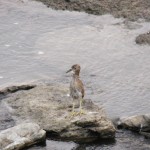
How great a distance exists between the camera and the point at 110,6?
2723 cm

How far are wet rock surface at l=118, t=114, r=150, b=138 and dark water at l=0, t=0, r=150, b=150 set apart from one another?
341 mm

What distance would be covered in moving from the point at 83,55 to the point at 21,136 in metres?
7.32

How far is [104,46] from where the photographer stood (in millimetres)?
23953

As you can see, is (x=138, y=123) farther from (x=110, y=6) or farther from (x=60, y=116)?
(x=110, y=6)

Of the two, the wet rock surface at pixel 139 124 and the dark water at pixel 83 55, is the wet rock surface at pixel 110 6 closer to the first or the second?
the dark water at pixel 83 55

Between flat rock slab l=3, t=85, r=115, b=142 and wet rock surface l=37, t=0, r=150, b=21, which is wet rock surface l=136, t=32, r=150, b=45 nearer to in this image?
wet rock surface l=37, t=0, r=150, b=21

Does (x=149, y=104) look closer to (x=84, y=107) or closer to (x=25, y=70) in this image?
(x=84, y=107)

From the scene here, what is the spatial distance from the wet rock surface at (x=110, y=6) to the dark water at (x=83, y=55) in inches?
16.6

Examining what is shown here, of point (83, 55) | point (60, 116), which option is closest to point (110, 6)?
point (83, 55)

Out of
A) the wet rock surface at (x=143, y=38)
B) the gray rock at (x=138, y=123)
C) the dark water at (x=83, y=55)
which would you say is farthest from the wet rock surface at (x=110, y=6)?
the gray rock at (x=138, y=123)

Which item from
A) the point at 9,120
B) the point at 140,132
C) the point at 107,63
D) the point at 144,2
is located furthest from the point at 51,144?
the point at 144,2

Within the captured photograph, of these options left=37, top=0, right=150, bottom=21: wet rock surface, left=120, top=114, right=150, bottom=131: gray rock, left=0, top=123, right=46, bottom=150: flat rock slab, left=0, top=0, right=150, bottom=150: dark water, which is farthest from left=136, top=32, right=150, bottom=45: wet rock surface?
left=0, top=123, right=46, bottom=150: flat rock slab

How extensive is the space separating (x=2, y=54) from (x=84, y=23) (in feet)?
15.6

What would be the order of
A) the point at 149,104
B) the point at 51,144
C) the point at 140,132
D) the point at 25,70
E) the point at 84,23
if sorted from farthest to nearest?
the point at 84,23, the point at 25,70, the point at 149,104, the point at 140,132, the point at 51,144
